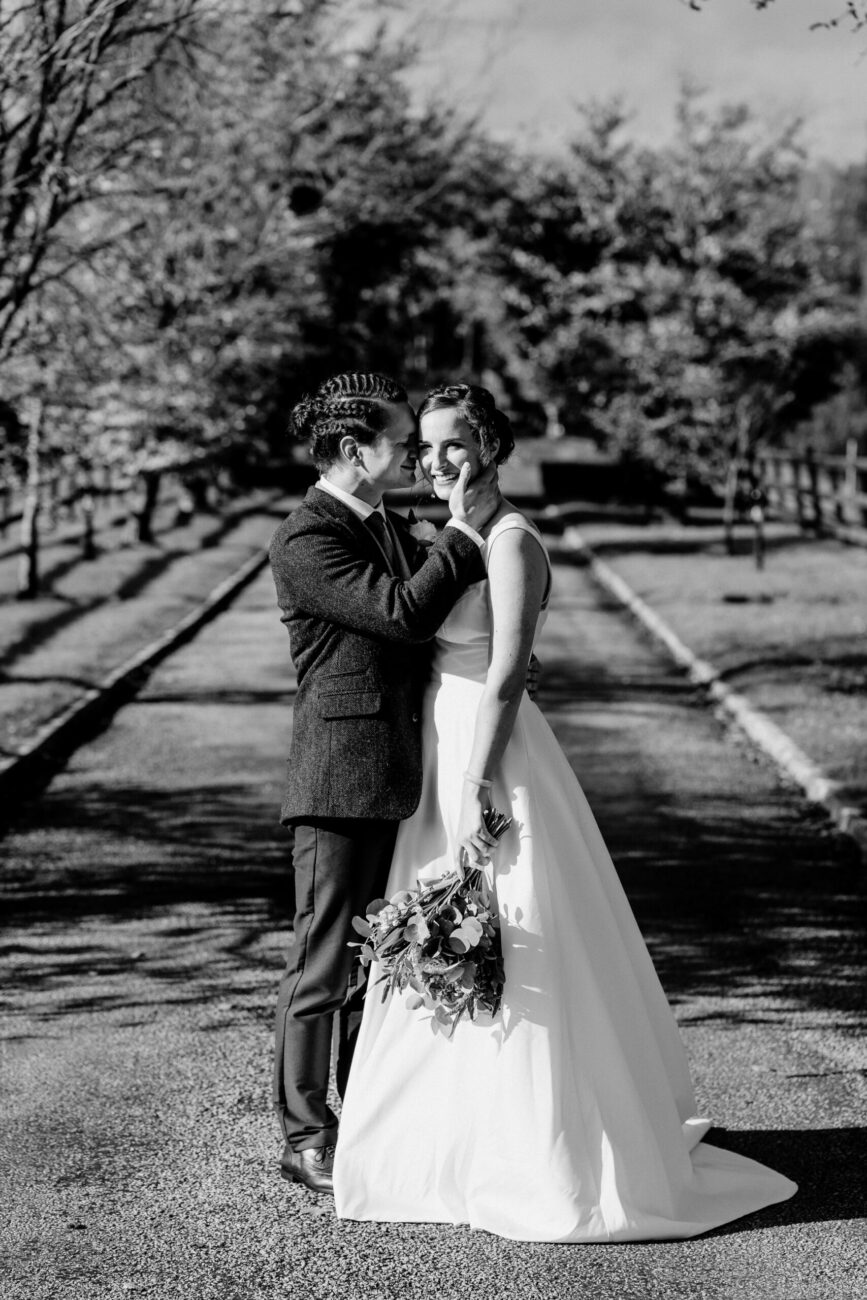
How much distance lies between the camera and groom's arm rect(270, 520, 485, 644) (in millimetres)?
3879

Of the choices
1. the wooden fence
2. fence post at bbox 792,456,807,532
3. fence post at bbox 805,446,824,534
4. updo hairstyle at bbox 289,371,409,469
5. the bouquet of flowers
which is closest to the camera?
the bouquet of flowers

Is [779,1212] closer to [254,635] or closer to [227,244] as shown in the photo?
[254,635]

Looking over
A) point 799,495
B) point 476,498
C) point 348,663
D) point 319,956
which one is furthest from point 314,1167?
point 799,495

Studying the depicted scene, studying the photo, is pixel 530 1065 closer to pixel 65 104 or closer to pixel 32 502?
pixel 65 104

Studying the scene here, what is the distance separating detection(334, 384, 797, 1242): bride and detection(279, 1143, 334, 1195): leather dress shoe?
158mm

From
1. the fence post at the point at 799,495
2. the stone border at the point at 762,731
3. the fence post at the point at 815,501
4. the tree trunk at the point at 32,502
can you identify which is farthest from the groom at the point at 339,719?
the fence post at the point at 799,495

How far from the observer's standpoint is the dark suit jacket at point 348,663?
13.0 feet

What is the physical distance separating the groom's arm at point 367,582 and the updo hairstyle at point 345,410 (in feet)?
0.78

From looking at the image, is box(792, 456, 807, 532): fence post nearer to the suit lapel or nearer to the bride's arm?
the suit lapel

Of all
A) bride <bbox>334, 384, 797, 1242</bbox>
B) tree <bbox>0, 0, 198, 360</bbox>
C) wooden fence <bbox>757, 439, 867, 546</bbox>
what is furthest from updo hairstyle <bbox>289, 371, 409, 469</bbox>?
wooden fence <bbox>757, 439, 867, 546</bbox>

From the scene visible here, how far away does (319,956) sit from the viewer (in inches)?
163

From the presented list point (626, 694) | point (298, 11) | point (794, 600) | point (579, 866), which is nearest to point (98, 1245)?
point (579, 866)

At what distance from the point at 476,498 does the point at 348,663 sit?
0.54 m

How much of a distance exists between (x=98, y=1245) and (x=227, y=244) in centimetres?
1703
